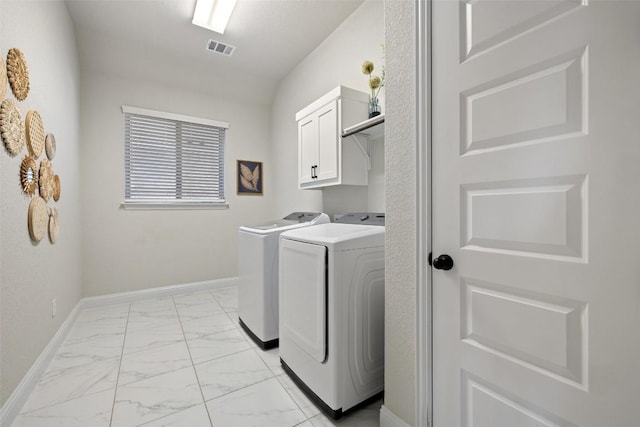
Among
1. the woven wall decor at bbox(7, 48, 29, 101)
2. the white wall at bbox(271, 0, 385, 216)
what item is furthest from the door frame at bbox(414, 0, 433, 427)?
the woven wall decor at bbox(7, 48, 29, 101)

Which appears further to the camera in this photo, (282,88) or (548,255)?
(282,88)

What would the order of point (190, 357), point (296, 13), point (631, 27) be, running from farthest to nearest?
1. point (296, 13)
2. point (190, 357)
3. point (631, 27)

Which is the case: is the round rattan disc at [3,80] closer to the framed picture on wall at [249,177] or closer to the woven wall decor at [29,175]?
the woven wall decor at [29,175]

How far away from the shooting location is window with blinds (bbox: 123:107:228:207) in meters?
3.28

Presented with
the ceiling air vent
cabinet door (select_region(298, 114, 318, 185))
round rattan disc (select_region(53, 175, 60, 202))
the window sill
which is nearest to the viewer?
round rattan disc (select_region(53, 175, 60, 202))

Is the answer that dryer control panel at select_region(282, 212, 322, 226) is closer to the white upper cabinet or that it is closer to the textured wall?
the white upper cabinet

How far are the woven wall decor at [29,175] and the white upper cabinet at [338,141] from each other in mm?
1934

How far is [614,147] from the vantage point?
701mm

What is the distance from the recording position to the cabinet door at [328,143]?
2.27 metres

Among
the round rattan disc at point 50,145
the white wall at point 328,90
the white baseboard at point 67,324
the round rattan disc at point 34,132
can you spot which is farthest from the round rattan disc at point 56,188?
the white wall at point 328,90

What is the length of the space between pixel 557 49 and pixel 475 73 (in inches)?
9.0

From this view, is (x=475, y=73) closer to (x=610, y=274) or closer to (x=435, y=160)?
(x=435, y=160)

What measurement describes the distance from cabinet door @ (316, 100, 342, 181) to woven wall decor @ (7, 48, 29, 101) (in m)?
1.92

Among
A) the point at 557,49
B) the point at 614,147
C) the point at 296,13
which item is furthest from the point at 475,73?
the point at 296,13
